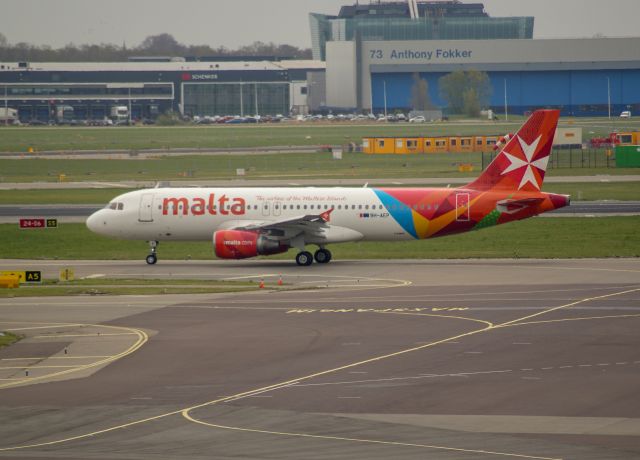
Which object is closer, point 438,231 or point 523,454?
Result: point 523,454

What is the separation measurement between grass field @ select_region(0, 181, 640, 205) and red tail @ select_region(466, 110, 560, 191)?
3023 centimetres

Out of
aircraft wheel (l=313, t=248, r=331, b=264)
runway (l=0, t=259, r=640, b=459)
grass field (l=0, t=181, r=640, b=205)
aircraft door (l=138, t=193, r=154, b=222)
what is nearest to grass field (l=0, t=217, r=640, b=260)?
aircraft wheel (l=313, t=248, r=331, b=264)

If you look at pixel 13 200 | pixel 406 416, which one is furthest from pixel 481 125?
pixel 406 416

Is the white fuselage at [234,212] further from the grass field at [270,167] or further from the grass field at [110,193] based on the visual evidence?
the grass field at [270,167]

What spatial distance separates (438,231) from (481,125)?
128 metres

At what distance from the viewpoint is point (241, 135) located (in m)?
185

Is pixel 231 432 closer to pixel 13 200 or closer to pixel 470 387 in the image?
pixel 470 387

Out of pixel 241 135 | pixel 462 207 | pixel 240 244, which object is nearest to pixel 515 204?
pixel 462 207

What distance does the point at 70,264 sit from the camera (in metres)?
59.6

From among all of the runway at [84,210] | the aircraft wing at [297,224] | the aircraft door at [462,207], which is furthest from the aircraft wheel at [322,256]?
the runway at [84,210]

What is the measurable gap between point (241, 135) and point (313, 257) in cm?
12755

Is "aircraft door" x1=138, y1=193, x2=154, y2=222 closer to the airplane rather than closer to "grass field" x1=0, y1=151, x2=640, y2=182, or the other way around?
the airplane

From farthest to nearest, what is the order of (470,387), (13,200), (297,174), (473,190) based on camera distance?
(297,174), (13,200), (473,190), (470,387)

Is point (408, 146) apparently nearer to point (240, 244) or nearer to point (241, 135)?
point (241, 135)
